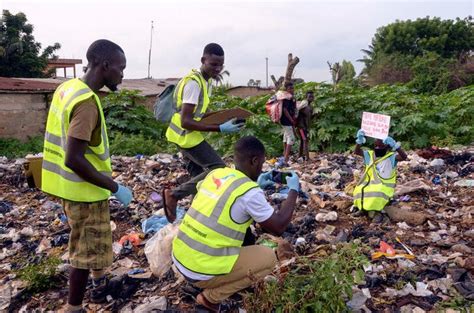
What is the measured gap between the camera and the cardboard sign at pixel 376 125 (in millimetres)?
4059

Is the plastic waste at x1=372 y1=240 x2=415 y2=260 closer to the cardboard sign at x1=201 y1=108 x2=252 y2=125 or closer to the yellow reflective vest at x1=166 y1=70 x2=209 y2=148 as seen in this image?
the cardboard sign at x1=201 y1=108 x2=252 y2=125

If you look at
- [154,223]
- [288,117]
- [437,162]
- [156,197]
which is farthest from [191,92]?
[437,162]

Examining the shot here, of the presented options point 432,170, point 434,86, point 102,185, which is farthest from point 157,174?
point 434,86

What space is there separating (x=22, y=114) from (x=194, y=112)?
8.67 m

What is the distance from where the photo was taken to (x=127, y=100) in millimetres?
11398

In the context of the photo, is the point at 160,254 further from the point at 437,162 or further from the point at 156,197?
the point at 437,162

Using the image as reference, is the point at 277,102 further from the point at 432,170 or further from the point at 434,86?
the point at 434,86

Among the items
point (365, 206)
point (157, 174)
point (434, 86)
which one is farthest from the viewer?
point (434, 86)

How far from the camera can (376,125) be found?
4152mm

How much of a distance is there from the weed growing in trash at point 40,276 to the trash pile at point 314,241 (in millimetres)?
16

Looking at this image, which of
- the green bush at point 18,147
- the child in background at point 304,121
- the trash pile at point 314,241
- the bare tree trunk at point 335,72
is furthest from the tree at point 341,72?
the green bush at point 18,147

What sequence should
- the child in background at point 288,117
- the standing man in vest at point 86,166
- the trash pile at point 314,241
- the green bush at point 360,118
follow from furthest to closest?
the green bush at point 360,118
the child in background at point 288,117
the trash pile at point 314,241
the standing man in vest at point 86,166

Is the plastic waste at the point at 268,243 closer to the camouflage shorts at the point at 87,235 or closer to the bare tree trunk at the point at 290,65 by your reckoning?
the camouflage shorts at the point at 87,235

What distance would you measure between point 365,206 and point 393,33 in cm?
2718
